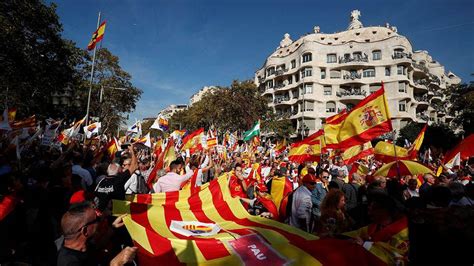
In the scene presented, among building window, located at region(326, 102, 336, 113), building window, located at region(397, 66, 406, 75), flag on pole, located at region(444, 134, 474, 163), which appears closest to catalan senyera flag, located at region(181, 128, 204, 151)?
flag on pole, located at region(444, 134, 474, 163)

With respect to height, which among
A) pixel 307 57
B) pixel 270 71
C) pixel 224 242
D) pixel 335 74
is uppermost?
pixel 307 57

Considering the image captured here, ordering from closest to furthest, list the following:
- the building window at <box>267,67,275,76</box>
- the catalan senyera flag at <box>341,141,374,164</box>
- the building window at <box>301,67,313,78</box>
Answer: the catalan senyera flag at <box>341,141,374,164</box> → the building window at <box>301,67,313,78</box> → the building window at <box>267,67,275,76</box>

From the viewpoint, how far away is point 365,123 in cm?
730

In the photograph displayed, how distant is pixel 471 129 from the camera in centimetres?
3219

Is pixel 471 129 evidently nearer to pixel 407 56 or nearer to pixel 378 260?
pixel 407 56

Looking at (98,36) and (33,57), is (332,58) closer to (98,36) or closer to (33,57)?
(98,36)

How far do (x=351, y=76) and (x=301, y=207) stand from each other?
55.1 metres

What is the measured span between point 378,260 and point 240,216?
2.51 m

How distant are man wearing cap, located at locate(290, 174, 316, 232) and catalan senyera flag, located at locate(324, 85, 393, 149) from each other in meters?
2.27

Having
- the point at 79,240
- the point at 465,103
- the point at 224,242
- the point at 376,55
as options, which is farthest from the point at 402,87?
the point at 79,240

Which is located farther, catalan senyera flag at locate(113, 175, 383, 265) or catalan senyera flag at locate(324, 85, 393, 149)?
catalan senyera flag at locate(324, 85, 393, 149)

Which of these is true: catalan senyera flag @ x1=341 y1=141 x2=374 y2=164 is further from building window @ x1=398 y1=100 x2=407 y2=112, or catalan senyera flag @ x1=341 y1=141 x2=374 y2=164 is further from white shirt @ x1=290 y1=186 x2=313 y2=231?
building window @ x1=398 y1=100 x2=407 y2=112

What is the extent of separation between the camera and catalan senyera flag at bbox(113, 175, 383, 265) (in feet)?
9.17

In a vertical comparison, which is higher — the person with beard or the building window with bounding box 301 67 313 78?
the building window with bounding box 301 67 313 78
